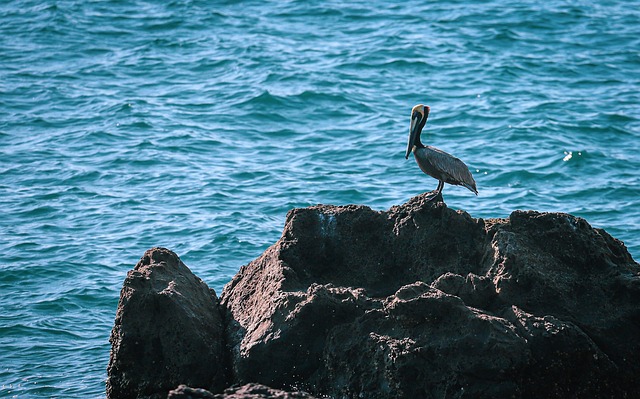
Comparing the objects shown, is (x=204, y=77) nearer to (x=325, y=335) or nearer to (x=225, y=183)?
(x=225, y=183)

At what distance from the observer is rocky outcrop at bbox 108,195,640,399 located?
22.1 feet

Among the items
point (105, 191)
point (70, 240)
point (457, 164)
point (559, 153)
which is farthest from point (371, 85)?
point (457, 164)

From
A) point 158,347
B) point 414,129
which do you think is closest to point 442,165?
point 414,129

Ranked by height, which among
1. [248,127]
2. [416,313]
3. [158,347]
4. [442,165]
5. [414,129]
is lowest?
[248,127]

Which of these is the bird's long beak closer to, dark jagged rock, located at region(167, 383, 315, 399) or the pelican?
the pelican

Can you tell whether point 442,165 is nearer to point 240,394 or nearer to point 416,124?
point 416,124

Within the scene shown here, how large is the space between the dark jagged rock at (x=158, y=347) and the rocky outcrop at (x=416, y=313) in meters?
0.01

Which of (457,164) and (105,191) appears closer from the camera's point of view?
(457,164)

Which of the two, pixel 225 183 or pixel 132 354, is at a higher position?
pixel 132 354

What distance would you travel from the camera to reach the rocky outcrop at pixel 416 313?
6.75 metres

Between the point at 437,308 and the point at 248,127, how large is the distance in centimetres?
1317

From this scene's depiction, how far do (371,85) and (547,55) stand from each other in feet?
16.3

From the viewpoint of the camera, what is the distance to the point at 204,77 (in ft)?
73.7

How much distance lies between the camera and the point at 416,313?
22.9ft
